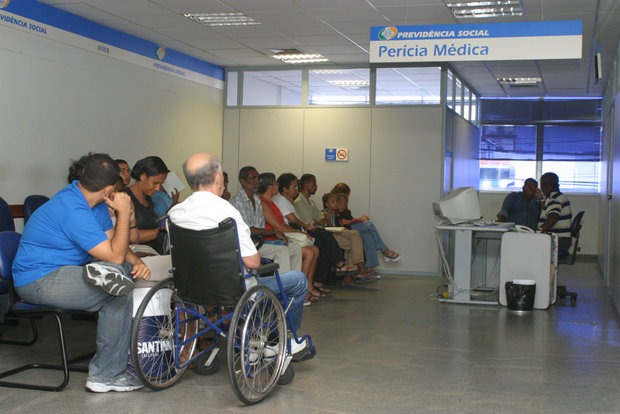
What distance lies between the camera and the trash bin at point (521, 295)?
7297 millimetres

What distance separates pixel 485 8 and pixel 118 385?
4.91 meters

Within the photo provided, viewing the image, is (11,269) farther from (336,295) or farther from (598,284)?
(598,284)

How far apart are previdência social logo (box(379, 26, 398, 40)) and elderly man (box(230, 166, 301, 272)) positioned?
1.67 meters

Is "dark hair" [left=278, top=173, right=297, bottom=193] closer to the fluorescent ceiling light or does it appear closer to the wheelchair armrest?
the fluorescent ceiling light

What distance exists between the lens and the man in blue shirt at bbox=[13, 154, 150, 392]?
4012 millimetres

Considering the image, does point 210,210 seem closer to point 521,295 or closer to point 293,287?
point 293,287

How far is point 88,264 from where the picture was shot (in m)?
3.99

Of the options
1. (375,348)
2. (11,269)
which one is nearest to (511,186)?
(375,348)

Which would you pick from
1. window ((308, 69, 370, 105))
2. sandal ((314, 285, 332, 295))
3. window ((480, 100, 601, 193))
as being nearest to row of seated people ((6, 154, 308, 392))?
sandal ((314, 285, 332, 295))

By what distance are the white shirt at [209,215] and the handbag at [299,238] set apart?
3542mm

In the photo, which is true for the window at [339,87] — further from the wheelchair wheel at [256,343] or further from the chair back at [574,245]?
the wheelchair wheel at [256,343]

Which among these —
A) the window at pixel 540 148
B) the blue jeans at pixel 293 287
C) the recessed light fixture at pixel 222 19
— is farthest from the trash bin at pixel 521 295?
the window at pixel 540 148

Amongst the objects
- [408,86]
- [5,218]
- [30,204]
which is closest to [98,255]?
[5,218]

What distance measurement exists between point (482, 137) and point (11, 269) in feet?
39.0
